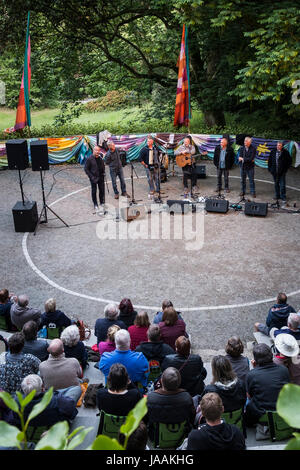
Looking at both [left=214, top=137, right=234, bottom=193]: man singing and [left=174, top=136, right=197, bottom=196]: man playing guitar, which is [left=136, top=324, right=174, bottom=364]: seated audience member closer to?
[left=174, top=136, right=197, bottom=196]: man playing guitar

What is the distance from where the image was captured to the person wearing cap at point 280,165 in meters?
13.2

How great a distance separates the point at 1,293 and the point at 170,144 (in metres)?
11.5

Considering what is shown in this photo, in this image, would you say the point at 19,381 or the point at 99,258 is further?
the point at 99,258

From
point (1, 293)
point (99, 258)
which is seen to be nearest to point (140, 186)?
point (99, 258)

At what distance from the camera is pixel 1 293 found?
7.54m

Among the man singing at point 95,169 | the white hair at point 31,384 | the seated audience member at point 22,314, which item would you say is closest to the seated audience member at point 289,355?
the white hair at point 31,384

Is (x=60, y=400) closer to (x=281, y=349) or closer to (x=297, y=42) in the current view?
(x=281, y=349)

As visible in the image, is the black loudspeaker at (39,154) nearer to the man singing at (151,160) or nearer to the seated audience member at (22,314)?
the man singing at (151,160)

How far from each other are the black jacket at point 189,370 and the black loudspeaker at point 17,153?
7.71 metres

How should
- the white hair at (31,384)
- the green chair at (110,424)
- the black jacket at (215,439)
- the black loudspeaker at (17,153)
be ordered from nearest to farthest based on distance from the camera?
1. the black jacket at (215,439)
2. the green chair at (110,424)
3. the white hair at (31,384)
4. the black loudspeaker at (17,153)

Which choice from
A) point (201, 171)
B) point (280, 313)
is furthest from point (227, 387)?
point (201, 171)

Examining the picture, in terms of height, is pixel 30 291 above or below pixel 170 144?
below

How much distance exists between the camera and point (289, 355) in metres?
5.32
